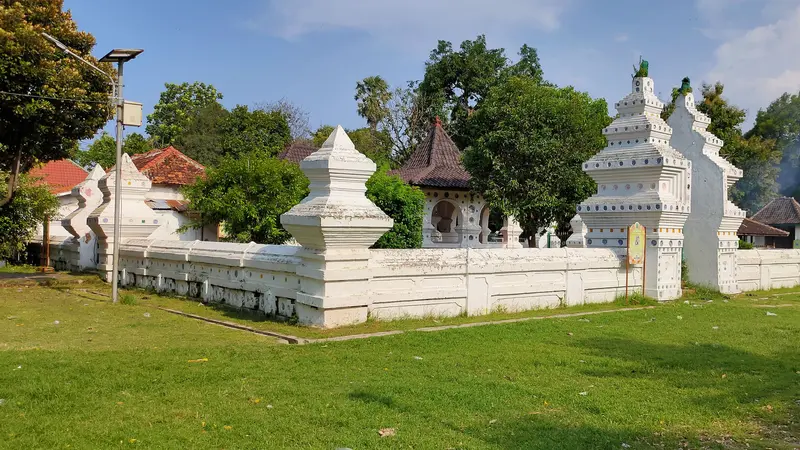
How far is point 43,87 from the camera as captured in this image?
48.3 ft

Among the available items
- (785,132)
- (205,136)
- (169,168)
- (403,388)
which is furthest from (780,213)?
(403,388)

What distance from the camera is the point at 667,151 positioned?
14062 mm

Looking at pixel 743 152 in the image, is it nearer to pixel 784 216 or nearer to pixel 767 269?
pixel 784 216

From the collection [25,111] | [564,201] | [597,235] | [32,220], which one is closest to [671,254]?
[597,235]

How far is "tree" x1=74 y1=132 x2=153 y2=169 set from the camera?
47156mm

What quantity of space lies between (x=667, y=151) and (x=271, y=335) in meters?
9.55

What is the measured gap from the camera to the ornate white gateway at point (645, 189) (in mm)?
13727

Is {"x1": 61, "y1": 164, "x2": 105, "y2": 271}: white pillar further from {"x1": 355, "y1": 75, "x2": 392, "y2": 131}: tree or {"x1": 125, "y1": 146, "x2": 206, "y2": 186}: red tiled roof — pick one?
{"x1": 355, "y1": 75, "x2": 392, "y2": 131}: tree

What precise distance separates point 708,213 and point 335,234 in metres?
10.6

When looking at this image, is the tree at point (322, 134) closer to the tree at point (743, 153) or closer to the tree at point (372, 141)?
the tree at point (372, 141)

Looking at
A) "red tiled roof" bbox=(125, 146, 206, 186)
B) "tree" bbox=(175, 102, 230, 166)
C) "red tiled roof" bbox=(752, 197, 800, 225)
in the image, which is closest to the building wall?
"red tiled roof" bbox=(125, 146, 206, 186)

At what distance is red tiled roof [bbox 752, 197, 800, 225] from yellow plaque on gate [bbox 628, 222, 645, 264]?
3014cm

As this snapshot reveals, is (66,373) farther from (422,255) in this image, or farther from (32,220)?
(32,220)

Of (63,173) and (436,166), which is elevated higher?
(436,166)
